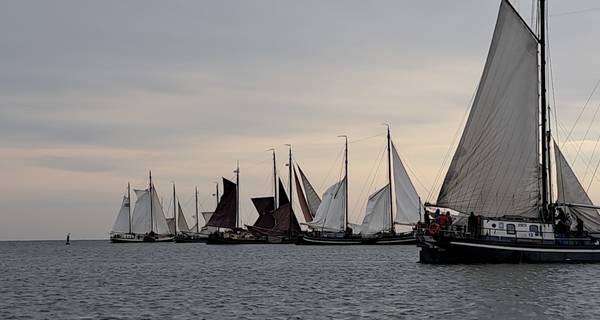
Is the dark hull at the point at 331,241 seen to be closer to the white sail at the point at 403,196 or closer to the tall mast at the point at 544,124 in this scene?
the white sail at the point at 403,196

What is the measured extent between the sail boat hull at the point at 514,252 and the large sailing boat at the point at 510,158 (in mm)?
299

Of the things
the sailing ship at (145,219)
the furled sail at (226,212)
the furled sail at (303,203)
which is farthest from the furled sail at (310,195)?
A: the sailing ship at (145,219)

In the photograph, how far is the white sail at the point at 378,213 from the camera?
133 meters

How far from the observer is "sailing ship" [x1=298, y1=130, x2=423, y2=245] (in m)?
129

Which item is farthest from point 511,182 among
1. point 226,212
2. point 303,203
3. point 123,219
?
point 123,219

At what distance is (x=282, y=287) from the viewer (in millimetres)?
54062

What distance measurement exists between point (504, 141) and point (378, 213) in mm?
70234

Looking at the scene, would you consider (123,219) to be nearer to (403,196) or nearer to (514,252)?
(403,196)

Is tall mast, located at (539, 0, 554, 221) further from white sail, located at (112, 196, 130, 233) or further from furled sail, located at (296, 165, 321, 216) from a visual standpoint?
white sail, located at (112, 196, 130, 233)

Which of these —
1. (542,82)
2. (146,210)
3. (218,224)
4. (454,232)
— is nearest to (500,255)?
(454,232)

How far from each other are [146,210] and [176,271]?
115 m

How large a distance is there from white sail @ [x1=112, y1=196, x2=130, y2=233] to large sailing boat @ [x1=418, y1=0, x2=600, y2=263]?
135823 millimetres

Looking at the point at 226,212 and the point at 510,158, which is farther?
the point at 226,212

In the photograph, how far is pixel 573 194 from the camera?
213 feet
